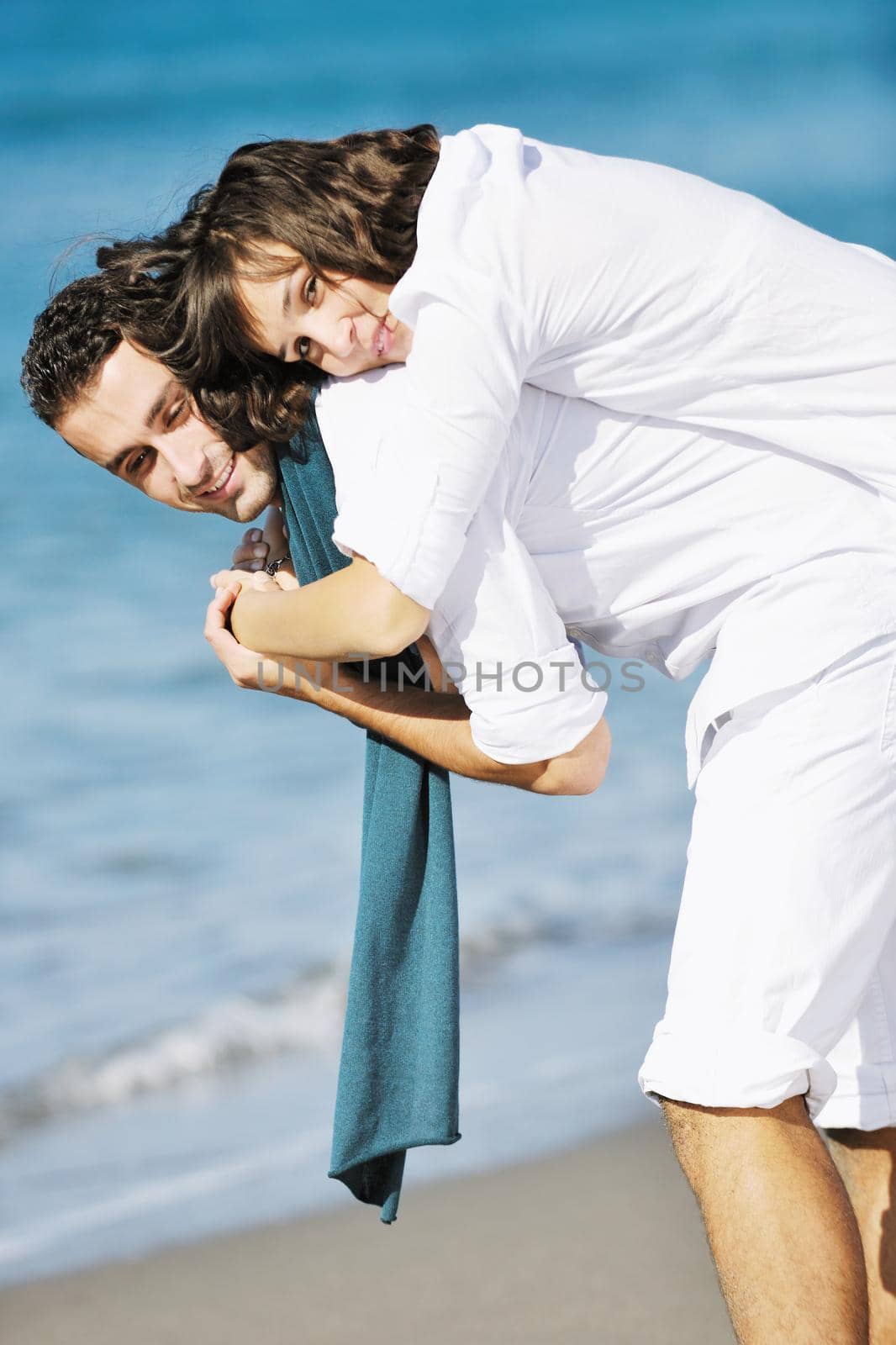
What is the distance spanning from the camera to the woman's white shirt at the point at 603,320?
1.44 meters

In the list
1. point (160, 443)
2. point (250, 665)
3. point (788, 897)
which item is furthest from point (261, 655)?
point (788, 897)

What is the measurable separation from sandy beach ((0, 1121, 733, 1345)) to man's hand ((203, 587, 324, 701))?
3.70 feet

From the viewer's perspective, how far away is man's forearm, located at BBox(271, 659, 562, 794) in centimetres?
190

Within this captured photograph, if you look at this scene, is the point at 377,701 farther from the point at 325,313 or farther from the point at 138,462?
the point at 325,313

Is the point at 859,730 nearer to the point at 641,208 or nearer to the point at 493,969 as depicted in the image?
the point at 641,208

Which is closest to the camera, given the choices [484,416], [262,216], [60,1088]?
[484,416]

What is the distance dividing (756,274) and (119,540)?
198 inches

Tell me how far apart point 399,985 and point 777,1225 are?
2.55 ft

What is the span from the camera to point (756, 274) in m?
1.48

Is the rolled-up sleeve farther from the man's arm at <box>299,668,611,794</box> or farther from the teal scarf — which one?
the teal scarf

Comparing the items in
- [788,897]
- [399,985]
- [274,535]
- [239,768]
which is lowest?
[239,768]

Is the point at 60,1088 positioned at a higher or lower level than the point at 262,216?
lower

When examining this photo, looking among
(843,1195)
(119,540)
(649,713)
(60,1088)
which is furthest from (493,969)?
(119,540)

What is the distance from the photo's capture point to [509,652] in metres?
1.59
